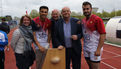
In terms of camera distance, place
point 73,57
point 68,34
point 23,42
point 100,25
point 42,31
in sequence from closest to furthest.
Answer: point 100,25, point 23,42, point 68,34, point 73,57, point 42,31

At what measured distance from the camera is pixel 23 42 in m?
2.31

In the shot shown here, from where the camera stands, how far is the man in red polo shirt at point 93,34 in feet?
7.39

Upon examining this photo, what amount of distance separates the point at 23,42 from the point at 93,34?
140 cm

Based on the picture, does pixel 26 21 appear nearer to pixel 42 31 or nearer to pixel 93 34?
pixel 42 31

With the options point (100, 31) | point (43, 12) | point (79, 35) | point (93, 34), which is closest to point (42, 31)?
point (43, 12)

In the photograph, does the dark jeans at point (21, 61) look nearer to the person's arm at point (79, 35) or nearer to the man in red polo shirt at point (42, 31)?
the man in red polo shirt at point (42, 31)

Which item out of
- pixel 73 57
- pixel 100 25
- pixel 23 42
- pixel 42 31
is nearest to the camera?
pixel 100 25

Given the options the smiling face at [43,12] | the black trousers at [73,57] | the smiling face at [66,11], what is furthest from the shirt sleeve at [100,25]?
the smiling face at [43,12]

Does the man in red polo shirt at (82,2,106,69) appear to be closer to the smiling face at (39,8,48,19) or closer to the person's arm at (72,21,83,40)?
the person's arm at (72,21,83,40)

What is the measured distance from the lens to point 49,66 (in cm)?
221

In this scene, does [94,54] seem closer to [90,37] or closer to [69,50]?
[90,37]

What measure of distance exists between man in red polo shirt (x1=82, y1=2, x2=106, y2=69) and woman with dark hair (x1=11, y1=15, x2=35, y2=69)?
1.16 meters

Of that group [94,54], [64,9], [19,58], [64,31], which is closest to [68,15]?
[64,9]

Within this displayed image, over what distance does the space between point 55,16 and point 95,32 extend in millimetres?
1076
